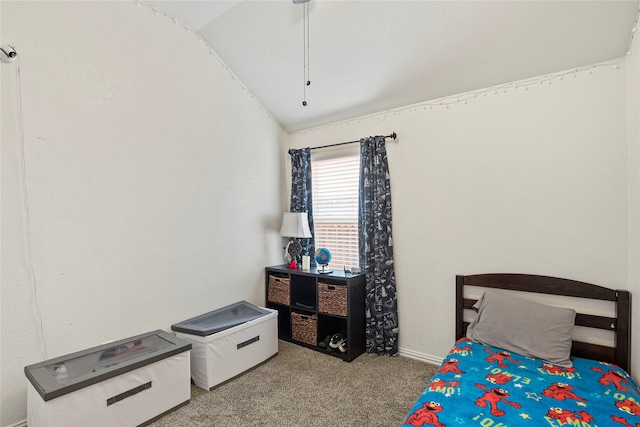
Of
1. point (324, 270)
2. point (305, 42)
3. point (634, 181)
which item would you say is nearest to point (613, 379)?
point (634, 181)

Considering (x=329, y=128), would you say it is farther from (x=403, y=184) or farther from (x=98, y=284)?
(x=98, y=284)

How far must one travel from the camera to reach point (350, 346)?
2.83 meters

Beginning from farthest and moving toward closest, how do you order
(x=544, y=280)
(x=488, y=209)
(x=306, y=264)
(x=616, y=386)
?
(x=306, y=264)
(x=488, y=209)
(x=544, y=280)
(x=616, y=386)

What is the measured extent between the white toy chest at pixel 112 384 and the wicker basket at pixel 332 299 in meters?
1.28

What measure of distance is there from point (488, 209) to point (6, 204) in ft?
10.8

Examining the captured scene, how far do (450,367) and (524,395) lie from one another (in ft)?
1.36

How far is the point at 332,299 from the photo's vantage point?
9.77 feet

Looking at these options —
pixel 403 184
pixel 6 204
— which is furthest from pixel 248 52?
pixel 6 204

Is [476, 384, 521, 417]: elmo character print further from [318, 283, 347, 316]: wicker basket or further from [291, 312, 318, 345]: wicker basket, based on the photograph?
[291, 312, 318, 345]: wicker basket

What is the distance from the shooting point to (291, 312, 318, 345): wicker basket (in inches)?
122

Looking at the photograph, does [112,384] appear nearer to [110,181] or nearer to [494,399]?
[110,181]

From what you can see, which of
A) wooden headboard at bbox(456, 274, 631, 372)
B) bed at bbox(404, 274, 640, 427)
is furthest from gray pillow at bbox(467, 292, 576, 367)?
wooden headboard at bbox(456, 274, 631, 372)

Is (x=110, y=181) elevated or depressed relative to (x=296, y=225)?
elevated

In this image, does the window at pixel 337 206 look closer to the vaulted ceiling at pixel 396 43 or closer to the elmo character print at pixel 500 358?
the vaulted ceiling at pixel 396 43
